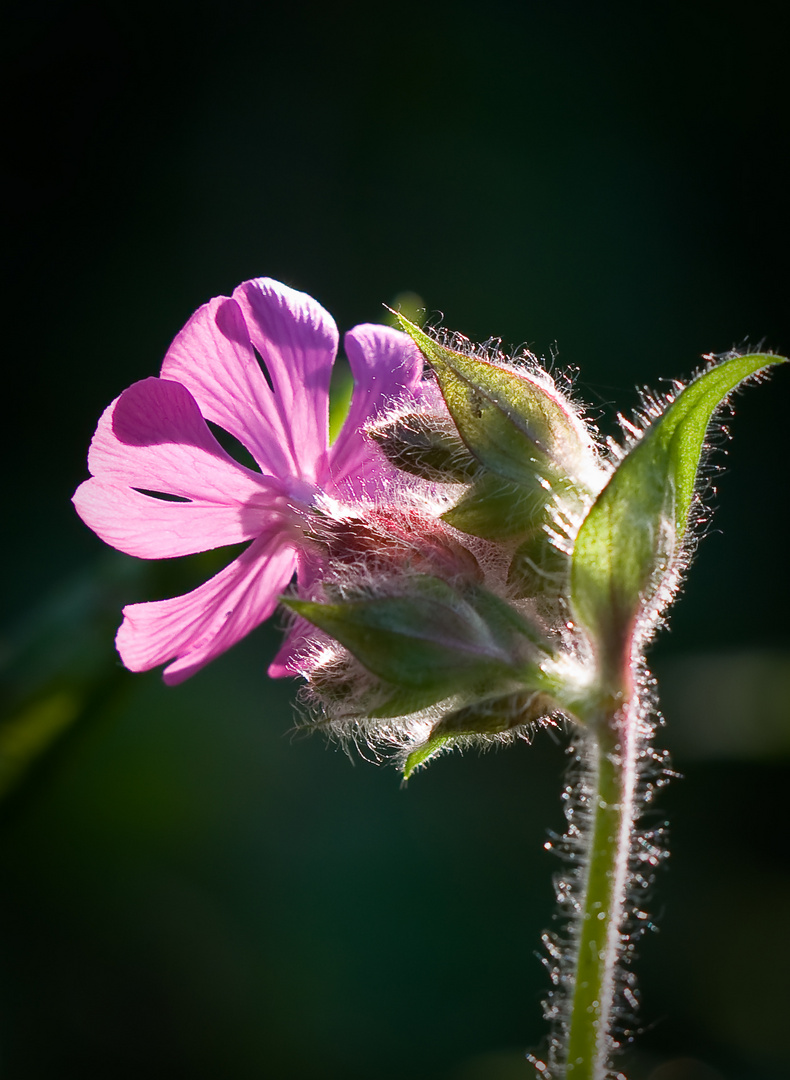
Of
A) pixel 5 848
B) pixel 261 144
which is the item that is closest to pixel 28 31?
pixel 261 144

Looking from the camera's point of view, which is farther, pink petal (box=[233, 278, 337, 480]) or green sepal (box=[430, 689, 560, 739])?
pink petal (box=[233, 278, 337, 480])

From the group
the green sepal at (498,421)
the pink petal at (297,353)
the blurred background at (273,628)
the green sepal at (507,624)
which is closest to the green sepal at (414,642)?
the green sepal at (507,624)

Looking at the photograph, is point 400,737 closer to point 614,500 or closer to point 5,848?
point 614,500

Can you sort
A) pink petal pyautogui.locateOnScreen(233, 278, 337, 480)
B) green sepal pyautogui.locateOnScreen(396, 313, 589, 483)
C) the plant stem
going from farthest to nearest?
pink petal pyautogui.locateOnScreen(233, 278, 337, 480) → green sepal pyautogui.locateOnScreen(396, 313, 589, 483) → the plant stem

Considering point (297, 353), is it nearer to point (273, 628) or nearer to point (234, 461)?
point (234, 461)

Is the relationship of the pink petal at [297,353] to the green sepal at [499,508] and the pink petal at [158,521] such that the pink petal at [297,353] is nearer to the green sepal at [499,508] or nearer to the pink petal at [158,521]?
the pink petal at [158,521]

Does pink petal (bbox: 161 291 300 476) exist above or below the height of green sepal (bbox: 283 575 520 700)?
above

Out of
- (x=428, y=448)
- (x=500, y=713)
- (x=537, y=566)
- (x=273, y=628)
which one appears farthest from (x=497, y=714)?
(x=273, y=628)

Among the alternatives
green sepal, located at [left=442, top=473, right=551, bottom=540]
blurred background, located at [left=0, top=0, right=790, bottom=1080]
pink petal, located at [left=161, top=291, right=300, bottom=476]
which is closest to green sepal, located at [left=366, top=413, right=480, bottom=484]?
green sepal, located at [left=442, top=473, right=551, bottom=540]

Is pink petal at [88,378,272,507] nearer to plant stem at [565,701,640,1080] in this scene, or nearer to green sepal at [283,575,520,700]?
green sepal at [283,575,520,700]
